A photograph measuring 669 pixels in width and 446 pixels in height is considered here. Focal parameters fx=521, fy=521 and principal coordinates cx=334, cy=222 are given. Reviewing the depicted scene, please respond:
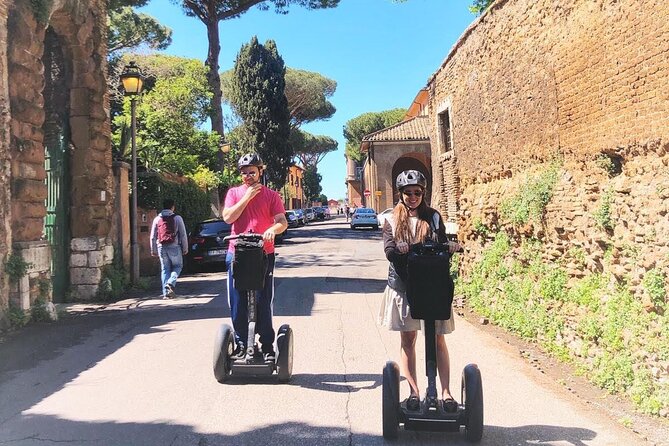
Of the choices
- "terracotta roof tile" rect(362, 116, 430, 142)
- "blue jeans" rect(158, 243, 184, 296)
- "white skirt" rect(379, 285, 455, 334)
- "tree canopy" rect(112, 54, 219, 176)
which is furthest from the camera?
"terracotta roof tile" rect(362, 116, 430, 142)

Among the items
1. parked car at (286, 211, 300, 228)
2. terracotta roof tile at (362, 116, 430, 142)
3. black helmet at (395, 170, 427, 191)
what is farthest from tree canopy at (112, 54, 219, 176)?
terracotta roof tile at (362, 116, 430, 142)

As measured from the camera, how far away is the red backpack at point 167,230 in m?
9.44

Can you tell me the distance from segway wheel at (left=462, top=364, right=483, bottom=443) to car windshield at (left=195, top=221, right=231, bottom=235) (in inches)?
468

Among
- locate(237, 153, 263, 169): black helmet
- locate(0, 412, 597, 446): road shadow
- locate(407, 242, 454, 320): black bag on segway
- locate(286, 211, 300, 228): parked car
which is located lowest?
locate(0, 412, 597, 446): road shadow

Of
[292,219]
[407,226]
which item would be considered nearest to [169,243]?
[407,226]

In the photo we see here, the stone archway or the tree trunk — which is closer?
the tree trunk

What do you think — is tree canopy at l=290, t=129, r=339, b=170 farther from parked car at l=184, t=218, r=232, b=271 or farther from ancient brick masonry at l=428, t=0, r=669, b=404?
ancient brick masonry at l=428, t=0, r=669, b=404

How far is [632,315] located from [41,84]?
820 centimetres

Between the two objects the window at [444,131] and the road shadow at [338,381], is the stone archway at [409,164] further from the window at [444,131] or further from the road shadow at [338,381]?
the road shadow at [338,381]

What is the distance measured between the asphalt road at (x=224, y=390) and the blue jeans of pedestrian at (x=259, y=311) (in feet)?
1.50

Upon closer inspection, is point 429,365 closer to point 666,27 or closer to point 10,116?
point 666,27

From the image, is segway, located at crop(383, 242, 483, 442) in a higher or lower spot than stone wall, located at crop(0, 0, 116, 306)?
lower

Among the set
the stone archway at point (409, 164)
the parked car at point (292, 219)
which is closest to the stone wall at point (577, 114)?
the stone archway at point (409, 164)

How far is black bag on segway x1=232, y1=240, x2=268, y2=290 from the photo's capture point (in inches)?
171
